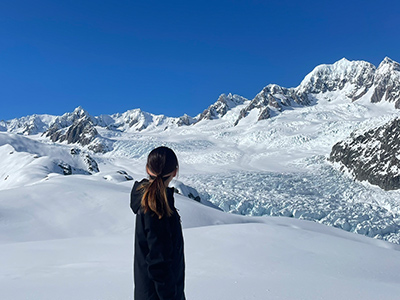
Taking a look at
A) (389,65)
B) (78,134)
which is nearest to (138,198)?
(78,134)

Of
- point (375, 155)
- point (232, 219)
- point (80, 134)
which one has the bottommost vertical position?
point (232, 219)

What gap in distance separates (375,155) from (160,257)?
38.2 m

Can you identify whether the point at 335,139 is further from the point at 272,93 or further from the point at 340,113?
the point at 272,93

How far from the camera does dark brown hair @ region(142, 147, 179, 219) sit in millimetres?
2109

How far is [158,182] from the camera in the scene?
2.19 m

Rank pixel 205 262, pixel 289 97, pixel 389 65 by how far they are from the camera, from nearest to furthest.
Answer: pixel 205 262 < pixel 389 65 < pixel 289 97

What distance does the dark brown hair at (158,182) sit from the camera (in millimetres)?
2109

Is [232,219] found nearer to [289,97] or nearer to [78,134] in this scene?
[78,134]

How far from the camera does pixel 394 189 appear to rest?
28438 millimetres

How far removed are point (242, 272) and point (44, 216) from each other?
7889mm

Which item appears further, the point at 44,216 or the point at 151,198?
the point at 44,216

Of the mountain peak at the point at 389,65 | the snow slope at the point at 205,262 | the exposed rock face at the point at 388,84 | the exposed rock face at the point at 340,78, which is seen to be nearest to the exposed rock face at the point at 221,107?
the exposed rock face at the point at 340,78

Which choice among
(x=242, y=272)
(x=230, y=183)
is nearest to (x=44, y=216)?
(x=242, y=272)

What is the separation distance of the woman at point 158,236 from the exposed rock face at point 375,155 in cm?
3221
